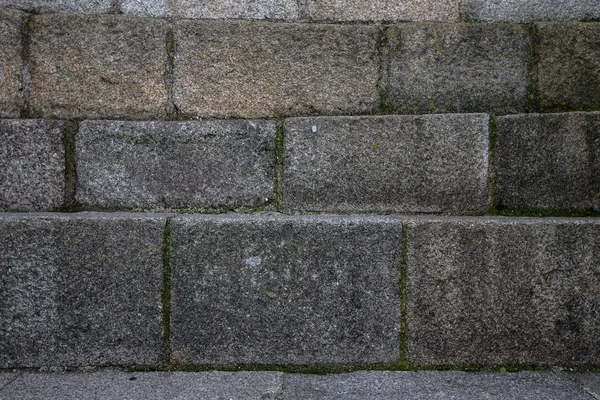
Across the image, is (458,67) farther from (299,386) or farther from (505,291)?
(299,386)

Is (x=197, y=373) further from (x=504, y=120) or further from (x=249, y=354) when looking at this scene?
(x=504, y=120)

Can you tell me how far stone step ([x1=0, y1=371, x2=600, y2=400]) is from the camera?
2.24m

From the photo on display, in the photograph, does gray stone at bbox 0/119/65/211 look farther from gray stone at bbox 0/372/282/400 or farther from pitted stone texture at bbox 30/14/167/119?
gray stone at bbox 0/372/282/400

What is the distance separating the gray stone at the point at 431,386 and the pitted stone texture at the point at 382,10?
1.83m

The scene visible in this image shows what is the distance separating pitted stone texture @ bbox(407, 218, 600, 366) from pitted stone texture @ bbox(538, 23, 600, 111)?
2.13ft

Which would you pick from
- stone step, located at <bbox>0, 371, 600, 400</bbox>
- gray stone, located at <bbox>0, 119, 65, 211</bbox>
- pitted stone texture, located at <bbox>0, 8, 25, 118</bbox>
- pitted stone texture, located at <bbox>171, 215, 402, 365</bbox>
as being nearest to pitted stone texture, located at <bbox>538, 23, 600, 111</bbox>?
pitted stone texture, located at <bbox>171, 215, 402, 365</bbox>

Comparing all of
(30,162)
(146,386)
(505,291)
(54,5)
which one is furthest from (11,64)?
(505,291)

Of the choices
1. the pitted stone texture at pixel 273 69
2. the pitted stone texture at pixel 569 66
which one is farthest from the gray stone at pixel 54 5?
the pitted stone texture at pixel 569 66

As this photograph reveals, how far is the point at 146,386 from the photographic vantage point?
7.63 ft

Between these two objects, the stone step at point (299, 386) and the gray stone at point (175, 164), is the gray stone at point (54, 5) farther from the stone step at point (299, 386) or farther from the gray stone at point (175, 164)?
the stone step at point (299, 386)

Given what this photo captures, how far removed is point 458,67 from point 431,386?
1.58 meters

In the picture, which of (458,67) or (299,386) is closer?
(299,386)

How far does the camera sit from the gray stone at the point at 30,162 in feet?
8.39

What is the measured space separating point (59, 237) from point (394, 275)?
63.8 inches
